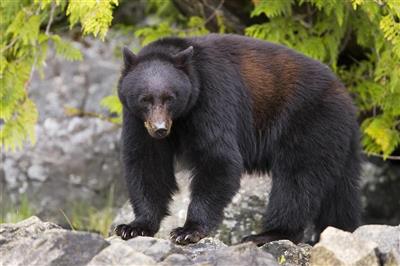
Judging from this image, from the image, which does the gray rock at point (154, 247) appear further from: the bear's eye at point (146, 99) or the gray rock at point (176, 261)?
the bear's eye at point (146, 99)

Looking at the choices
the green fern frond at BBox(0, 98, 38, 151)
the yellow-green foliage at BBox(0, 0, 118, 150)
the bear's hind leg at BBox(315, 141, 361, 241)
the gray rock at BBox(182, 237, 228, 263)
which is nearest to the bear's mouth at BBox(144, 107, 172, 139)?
the gray rock at BBox(182, 237, 228, 263)

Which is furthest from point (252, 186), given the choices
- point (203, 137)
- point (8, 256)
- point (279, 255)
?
point (8, 256)

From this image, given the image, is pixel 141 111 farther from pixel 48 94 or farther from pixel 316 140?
pixel 48 94

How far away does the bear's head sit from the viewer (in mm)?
5637

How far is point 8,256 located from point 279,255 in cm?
169

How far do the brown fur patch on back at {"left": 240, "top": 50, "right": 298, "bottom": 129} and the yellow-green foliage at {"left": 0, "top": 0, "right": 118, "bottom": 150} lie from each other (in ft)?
5.90

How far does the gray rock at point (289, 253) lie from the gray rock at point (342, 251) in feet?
2.16

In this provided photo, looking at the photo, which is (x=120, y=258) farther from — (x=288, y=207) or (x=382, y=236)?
(x=288, y=207)

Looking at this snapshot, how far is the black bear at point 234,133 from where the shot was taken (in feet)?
19.1

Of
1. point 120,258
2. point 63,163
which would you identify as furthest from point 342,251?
point 63,163

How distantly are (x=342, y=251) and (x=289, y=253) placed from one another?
83 cm

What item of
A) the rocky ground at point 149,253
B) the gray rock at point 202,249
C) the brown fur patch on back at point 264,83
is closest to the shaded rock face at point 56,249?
the rocky ground at point 149,253

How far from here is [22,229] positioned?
5289mm

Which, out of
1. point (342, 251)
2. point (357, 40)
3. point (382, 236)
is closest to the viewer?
point (342, 251)
